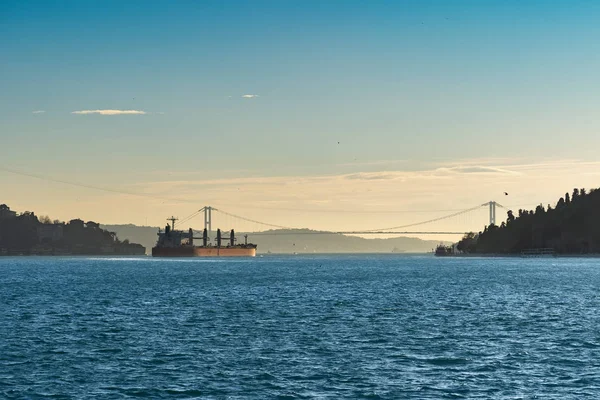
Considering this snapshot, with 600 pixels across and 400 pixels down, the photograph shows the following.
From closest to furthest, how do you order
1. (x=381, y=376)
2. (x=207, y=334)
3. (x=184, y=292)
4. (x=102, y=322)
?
→ (x=381, y=376) < (x=207, y=334) < (x=102, y=322) < (x=184, y=292)

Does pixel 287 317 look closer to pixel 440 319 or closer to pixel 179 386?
pixel 440 319

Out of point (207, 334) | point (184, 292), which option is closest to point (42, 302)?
point (184, 292)

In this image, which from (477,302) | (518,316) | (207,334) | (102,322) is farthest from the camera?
(477,302)

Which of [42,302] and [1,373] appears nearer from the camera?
[1,373]

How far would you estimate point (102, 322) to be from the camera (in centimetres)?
7094

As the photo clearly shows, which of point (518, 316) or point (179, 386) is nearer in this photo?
point (179, 386)

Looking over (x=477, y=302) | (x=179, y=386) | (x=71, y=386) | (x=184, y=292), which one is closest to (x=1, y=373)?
(x=71, y=386)

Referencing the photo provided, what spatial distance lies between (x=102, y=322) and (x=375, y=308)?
87.6 feet

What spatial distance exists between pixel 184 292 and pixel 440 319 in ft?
159

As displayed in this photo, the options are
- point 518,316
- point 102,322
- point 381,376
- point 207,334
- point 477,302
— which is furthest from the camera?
point 477,302

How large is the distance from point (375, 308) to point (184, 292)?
36.5m

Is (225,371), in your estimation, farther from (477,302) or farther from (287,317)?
(477,302)

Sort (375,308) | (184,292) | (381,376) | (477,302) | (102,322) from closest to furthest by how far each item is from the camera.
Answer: (381,376) < (102,322) < (375,308) < (477,302) < (184,292)

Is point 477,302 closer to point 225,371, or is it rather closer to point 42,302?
point 42,302
